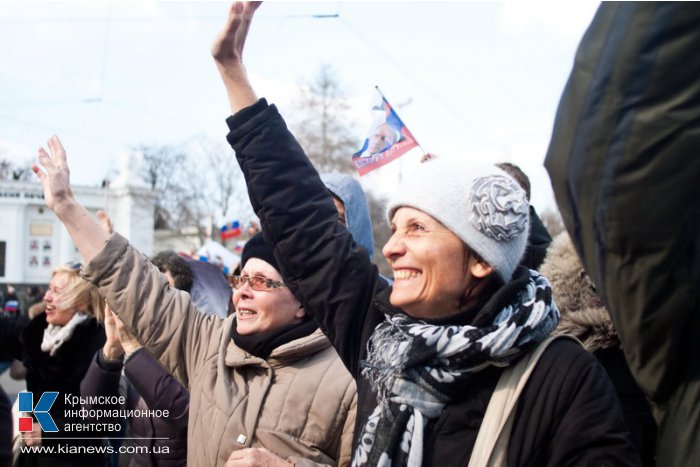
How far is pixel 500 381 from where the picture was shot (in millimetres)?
1988

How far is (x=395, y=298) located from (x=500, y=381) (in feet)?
1.25

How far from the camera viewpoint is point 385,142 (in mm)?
5789

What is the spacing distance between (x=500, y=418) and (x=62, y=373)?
3.90 meters

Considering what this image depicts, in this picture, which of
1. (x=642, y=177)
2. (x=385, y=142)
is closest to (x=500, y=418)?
(x=642, y=177)

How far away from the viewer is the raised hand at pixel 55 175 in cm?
319

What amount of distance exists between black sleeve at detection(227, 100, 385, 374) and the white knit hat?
298 millimetres

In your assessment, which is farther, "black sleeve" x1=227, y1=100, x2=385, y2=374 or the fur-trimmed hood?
the fur-trimmed hood

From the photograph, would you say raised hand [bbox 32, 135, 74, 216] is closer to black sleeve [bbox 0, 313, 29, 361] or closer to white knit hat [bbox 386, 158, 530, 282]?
white knit hat [bbox 386, 158, 530, 282]

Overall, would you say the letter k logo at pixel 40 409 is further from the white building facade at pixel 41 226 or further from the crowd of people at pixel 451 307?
the white building facade at pixel 41 226

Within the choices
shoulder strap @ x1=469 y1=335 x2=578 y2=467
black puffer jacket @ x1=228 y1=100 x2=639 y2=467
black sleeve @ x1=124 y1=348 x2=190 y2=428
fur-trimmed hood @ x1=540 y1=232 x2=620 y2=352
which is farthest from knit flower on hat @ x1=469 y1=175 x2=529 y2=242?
black sleeve @ x1=124 y1=348 x2=190 y2=428

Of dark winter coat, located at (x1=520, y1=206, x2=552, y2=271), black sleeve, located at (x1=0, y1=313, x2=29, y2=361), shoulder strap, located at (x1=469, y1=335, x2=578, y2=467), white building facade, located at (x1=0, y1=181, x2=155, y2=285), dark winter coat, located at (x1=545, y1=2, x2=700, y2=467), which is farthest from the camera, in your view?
white building facade, located at (x1=0, y1=181, x2=155, y2=285)

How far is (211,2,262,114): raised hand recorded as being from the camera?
2270 millimetres

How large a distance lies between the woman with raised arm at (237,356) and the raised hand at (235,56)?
1.06m

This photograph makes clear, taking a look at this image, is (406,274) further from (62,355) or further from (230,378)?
(62,355)
